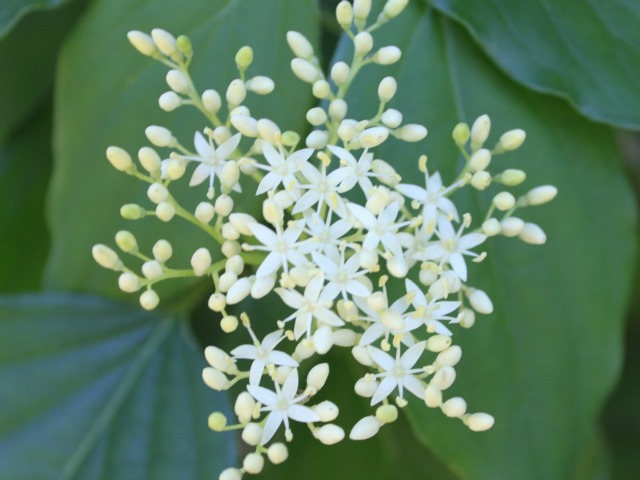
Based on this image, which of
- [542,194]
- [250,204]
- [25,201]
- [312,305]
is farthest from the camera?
[25,201]

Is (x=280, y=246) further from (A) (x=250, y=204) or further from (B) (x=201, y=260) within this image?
(A) (x=250, y=204)

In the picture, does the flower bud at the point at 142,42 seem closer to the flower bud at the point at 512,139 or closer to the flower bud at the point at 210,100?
the flower bud at the point at 210,100

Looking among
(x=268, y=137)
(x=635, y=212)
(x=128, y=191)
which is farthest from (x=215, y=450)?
(x=635, y=212)

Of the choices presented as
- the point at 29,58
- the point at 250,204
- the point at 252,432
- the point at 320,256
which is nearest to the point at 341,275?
the point at 320,256

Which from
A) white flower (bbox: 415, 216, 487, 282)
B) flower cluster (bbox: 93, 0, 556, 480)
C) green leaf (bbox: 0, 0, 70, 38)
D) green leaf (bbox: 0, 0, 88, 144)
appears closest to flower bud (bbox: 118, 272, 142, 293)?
flower cluster (bbox: 93, 0, 556, 480)

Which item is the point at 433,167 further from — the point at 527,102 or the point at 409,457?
the point at 409,457
